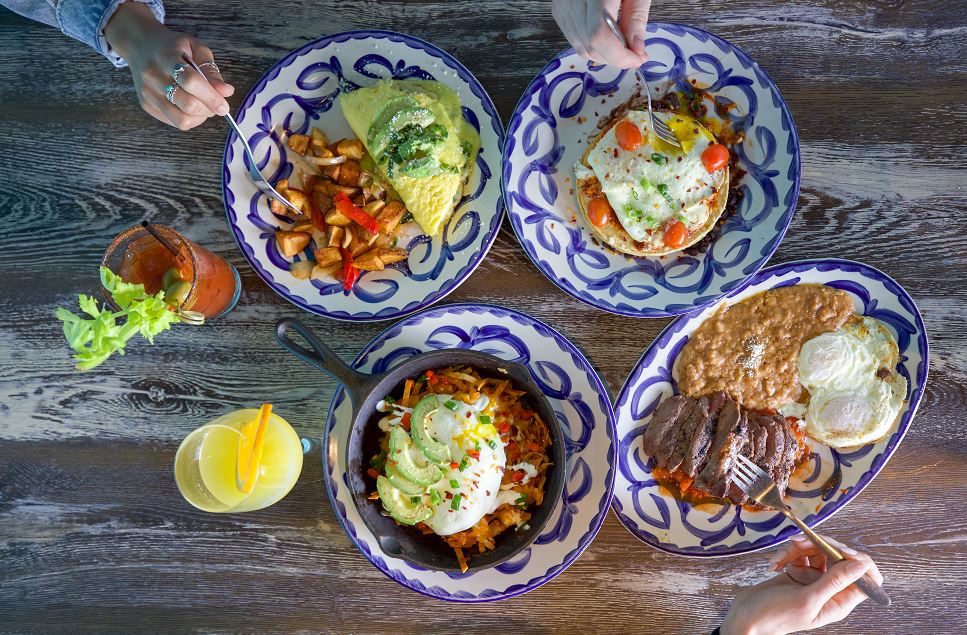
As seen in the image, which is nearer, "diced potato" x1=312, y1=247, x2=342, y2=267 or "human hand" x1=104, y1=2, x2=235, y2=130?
"human hand" x1=104, y1=2, x2=235, y2=130

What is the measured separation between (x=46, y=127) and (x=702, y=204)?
3.35 meters

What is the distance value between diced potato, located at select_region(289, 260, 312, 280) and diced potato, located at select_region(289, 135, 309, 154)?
1.80 ft

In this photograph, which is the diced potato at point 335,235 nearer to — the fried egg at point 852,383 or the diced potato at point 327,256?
the diced potato at point 327,256

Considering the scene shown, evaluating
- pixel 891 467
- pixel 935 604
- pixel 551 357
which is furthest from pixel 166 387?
pixel 935 604

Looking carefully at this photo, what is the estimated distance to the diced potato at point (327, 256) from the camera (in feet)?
10.6

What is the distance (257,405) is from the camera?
3.43m

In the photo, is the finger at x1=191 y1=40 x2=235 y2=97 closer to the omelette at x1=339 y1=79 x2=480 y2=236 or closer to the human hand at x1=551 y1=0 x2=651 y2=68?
the omelette at x1=339 y1=79 x2=480 y2=236

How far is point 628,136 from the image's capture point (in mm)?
3168

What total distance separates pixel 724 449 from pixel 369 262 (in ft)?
6.29

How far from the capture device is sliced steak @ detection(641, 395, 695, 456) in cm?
328

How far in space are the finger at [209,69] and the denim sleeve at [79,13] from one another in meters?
0.42

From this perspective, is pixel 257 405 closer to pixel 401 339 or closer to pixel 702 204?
pixel 401 339

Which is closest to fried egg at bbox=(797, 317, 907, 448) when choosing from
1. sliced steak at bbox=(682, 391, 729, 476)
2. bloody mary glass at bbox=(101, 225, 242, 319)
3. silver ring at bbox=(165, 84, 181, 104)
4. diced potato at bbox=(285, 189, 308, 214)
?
sliced steak at bbox=(682, 391, 729, 476)

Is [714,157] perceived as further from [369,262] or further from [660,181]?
[369,262]
